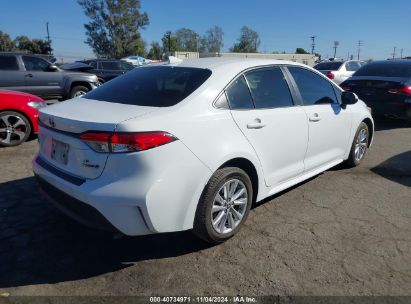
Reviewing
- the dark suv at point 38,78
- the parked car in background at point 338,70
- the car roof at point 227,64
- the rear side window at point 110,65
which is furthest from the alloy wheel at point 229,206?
the rear side window at point 110,65

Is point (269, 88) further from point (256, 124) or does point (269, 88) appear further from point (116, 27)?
point (116, 27)

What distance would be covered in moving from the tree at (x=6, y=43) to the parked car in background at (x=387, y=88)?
71.3 meters

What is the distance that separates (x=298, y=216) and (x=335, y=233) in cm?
45

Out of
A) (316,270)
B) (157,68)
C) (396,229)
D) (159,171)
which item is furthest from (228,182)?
(396,229)

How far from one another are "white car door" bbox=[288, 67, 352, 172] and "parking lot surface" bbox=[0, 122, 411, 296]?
517 millimetres

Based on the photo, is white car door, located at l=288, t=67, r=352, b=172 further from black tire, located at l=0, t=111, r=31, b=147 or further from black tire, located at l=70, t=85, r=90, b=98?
black tire, located at l=70, t=85, r=90, b=98

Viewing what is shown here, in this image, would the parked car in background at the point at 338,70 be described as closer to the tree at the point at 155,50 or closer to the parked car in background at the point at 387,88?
the parked car in background at the point at 387,88

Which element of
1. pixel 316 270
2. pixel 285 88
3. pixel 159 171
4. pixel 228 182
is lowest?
pixel 316 270

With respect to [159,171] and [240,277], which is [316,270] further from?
[159,171]

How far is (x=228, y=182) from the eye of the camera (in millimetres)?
3209

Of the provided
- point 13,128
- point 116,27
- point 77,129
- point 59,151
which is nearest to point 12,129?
point 13,128

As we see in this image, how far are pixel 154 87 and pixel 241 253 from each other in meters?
1.67

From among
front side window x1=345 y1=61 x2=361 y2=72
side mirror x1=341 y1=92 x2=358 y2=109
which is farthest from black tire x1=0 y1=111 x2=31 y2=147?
front side window x1=345 y1=61 x2=361 y2=72

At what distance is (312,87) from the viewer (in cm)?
447
